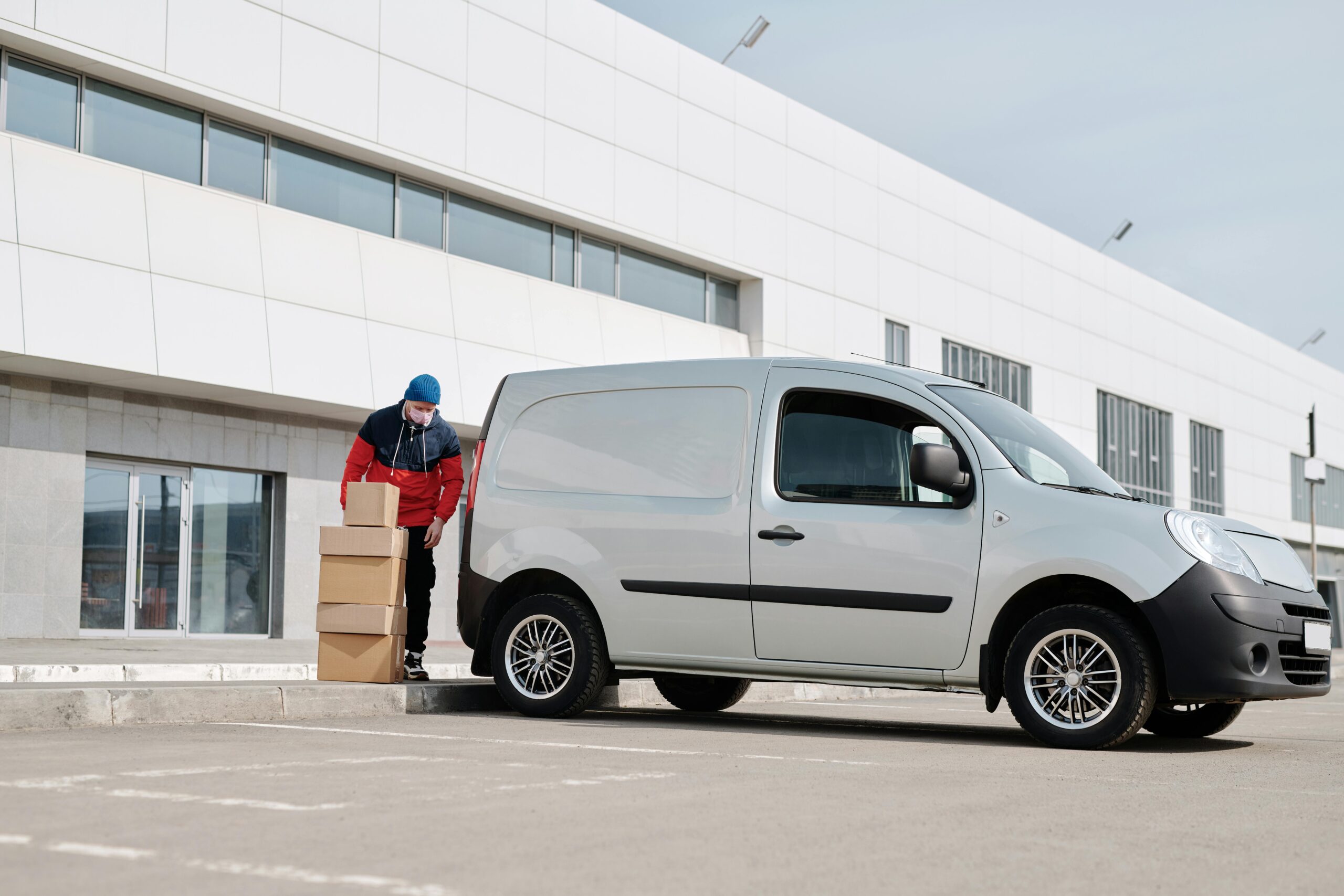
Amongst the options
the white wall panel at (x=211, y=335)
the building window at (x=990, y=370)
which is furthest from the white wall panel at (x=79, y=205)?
the building window at (x=990, y=370)

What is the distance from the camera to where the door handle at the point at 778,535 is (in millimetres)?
7535

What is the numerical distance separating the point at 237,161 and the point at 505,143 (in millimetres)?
4536

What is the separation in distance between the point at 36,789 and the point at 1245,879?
3589 millimetres

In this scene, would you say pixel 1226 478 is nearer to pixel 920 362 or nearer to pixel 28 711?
pixel 920 362

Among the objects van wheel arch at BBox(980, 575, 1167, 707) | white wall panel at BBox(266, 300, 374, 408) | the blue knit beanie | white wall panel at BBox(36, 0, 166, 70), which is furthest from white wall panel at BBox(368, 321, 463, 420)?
van wheel arch at BBox(980, 575, 1167, 707)

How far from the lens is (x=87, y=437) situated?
1670cm

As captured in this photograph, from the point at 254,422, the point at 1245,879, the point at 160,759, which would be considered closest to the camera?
the point at 1245,879

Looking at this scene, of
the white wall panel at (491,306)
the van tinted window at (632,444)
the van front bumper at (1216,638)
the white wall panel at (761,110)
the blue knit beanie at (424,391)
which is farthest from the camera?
the white wall panel at (761,110)

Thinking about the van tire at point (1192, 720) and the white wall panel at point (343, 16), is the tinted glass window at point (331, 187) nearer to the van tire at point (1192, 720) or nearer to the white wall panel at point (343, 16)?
the white wall panel at point (343, 16)

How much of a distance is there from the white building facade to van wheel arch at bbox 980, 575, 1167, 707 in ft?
38.4

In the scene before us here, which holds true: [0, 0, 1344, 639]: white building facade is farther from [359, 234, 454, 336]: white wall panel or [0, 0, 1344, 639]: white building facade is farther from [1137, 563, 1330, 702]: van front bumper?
[1137, 563, 1330, 702]: van front bumper

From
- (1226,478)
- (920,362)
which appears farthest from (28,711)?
(1226,478)

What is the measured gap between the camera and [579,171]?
22500mm

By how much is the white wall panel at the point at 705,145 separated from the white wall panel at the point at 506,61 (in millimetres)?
3444
